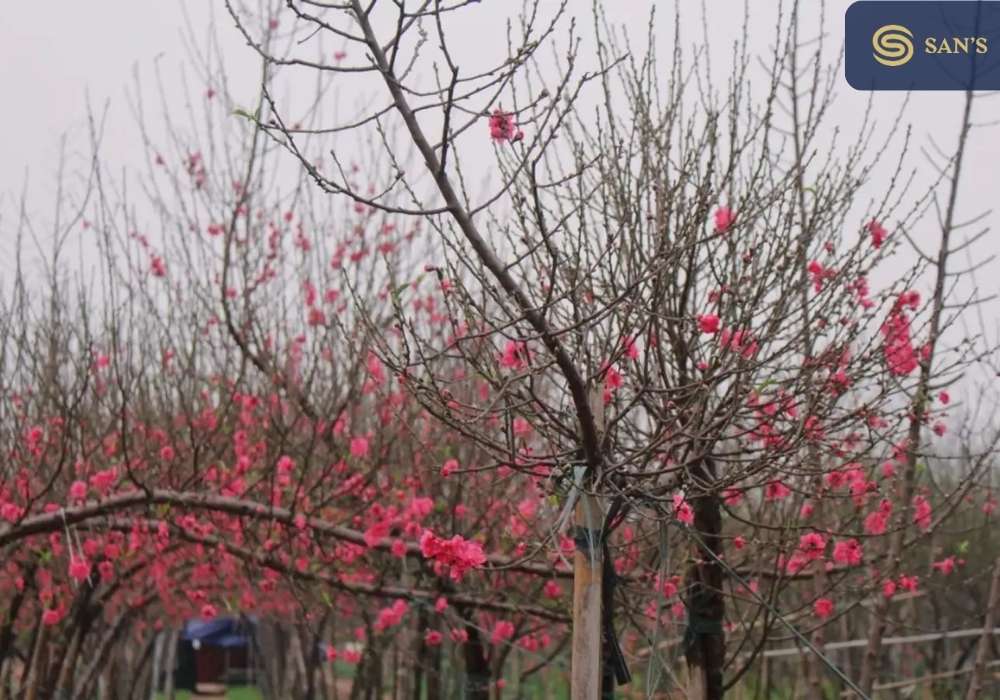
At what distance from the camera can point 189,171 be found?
8.20 meters

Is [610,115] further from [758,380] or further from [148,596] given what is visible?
[148,596]

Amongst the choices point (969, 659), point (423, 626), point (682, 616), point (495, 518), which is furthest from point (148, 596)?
point (969, 659)

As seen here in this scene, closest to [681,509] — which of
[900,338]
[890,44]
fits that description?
[900,338]

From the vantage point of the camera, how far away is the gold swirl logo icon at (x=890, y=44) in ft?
15.8

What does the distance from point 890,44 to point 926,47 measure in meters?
0.30

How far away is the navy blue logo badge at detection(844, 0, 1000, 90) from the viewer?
190 inches

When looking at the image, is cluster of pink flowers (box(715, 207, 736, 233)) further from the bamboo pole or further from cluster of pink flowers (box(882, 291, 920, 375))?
the bamboo pole

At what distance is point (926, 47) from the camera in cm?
500

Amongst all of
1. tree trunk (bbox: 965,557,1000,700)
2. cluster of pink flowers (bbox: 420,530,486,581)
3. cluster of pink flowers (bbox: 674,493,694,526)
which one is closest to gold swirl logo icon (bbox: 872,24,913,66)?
tree trunk (bbox: 965,557,1000,700)

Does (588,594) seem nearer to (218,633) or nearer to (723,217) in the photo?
(723,217)

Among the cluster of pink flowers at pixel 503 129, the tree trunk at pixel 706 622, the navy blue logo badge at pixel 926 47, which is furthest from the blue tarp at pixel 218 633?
the cluster of pink flowers at pixel 503 129

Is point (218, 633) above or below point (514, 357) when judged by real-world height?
below

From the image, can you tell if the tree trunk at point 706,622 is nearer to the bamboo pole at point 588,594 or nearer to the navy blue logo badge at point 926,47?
the bamboo pole at point 588,594

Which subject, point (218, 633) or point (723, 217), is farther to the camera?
point (218, 633)
